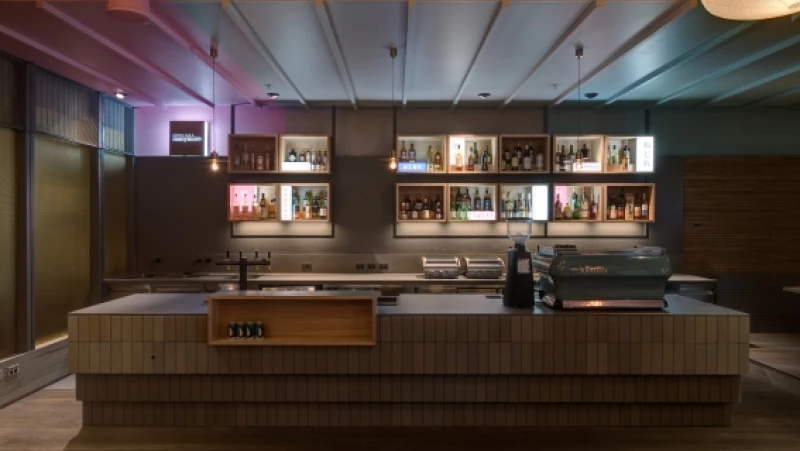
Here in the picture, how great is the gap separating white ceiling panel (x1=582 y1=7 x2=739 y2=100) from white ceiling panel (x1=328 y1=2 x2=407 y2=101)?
6.38ft

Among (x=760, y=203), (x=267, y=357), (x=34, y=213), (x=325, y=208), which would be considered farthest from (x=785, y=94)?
(x=34, y=213)

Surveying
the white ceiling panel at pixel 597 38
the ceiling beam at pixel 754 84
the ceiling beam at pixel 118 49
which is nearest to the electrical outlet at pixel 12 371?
the ceiling beam at pixel 118 49

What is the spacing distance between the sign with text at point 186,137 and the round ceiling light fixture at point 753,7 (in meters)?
5.50

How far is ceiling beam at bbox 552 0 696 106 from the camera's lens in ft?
10.7

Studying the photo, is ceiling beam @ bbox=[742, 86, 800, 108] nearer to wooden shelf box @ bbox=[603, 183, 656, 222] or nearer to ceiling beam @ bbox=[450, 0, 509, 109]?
wooden shelf box @ bbox=[603, 183, 656, 222]

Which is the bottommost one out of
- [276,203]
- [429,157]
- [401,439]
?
[401,439]

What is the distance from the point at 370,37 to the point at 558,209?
3402mm

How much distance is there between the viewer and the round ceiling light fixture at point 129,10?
2965 millimetres

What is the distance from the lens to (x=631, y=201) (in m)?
6.06

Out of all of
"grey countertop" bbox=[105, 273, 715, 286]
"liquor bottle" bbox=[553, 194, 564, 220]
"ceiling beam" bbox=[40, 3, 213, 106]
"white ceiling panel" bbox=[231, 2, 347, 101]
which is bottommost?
"grey countertop" bbox=[105, 273, 715, 286]

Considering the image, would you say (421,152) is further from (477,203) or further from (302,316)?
(302,316)

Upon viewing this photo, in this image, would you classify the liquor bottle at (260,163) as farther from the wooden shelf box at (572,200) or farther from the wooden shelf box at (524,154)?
the wooden shelf box at (572,200)

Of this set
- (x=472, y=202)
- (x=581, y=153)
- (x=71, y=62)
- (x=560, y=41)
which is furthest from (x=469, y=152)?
(x=71, y=62)

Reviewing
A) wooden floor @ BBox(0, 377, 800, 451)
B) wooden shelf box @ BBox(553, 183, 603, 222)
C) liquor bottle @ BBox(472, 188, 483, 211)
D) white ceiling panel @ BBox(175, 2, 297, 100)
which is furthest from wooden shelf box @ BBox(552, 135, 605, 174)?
white ceiling panel @ BBox(175, 2, 297, 100)
